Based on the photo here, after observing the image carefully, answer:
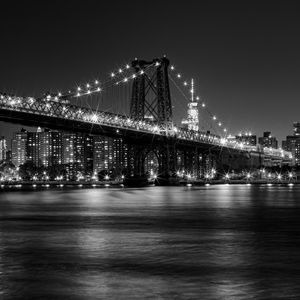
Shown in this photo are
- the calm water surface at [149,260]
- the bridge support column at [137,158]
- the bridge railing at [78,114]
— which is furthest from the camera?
the bridge support column at [137,158]

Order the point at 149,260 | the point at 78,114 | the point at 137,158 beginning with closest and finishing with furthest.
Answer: the point at 149,260 → the point at 78,114 → the point at 137,158

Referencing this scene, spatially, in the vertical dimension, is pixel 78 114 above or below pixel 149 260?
above

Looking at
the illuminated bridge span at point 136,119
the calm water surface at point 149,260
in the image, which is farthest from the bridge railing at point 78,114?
the calm water surface at point 149,260

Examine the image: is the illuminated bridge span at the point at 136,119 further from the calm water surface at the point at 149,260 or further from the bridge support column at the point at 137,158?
the calm water surface at the point at 149,260

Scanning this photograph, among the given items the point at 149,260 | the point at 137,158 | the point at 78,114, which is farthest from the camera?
the point at 137,158

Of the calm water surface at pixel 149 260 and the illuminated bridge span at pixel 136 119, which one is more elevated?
the illuminated bridge span at pixel 136 119

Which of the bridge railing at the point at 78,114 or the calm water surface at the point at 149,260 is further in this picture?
the bridge railing at the point at 78,114

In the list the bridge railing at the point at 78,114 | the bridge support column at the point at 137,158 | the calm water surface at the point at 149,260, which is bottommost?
the calm water surface at the point at 149,260

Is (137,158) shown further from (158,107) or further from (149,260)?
(149,260)

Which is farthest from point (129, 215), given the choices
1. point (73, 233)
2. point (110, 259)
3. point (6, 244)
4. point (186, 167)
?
point (186, 167)

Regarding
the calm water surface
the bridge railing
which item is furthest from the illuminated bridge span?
the calm water surface

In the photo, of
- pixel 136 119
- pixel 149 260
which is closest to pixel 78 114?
pixel 136 119

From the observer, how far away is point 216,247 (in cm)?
1736

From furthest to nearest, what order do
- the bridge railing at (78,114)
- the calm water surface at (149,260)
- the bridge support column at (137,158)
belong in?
the bridge support column at (137,158) → the bridge railing at (78,114) → the calm water surface at (149,260)
